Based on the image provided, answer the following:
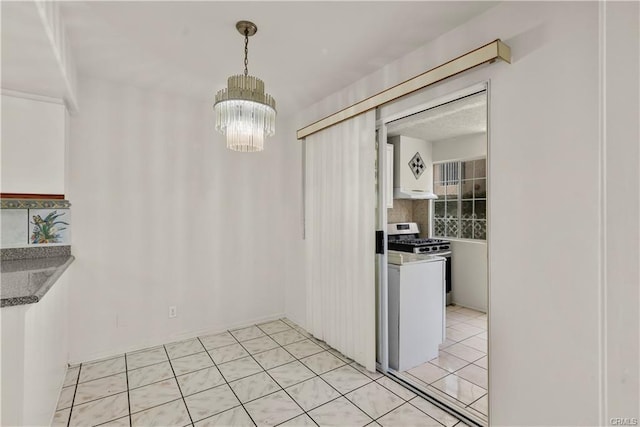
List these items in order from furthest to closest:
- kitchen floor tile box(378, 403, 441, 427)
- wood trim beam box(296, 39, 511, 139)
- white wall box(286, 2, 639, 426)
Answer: kitchen floor tile box(378, 403, 441, 427) → wood trim beam box(296, 39, 511, 139) → white wall box(286, 2, 639, 426)

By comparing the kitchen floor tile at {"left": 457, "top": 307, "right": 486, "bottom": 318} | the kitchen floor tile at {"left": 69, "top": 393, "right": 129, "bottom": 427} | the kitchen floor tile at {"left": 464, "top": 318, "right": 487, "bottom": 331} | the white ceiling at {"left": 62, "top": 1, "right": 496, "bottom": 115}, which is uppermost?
the white ceiling at {"left": 62, "top": 1, "right": 496, "bottom": 115}

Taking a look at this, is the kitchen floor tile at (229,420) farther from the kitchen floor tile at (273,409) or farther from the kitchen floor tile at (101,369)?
the kitchen floor tile at (101,369)

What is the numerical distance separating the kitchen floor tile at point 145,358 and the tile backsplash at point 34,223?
1190 mm

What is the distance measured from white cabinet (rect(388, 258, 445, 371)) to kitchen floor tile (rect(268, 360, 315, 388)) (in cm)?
75

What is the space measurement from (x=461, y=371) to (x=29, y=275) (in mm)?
3225

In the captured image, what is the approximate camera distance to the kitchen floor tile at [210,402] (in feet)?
6.89

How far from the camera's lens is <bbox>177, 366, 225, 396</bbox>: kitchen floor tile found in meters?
2.37

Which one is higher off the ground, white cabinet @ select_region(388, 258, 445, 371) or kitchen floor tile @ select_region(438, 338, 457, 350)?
white cabinet @ select_region(388, 258, 445, 371)

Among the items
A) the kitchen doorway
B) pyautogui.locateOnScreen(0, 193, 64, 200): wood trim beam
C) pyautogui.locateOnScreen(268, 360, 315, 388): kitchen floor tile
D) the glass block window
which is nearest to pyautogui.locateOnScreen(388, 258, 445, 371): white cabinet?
the kitchen doorway

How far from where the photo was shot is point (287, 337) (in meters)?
3.37

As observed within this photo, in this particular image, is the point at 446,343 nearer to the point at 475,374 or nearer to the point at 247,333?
the point at 475,374

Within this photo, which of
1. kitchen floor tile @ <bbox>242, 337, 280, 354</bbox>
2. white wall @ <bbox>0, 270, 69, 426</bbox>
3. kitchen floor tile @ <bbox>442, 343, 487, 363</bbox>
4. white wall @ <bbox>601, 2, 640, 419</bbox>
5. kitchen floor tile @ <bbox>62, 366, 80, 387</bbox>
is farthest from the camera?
kitchen floor tile @ <bbox>242, 337, 280, 354</bbox>

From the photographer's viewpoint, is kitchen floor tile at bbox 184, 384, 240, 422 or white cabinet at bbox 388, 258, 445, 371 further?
white cabinet at bbox 388, 258, 445, 371

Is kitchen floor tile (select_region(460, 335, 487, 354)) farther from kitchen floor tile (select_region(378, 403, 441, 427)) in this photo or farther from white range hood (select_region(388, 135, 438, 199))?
white range hood (select_region(388, 135, 438, 199))
